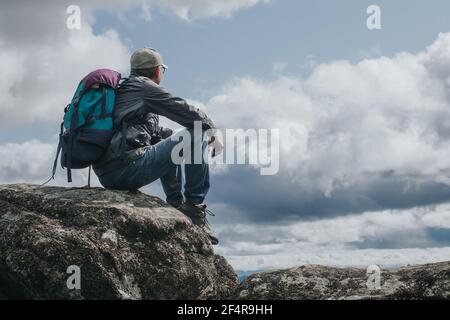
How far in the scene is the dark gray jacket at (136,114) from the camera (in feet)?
40.1

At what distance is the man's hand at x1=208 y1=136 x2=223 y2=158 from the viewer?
1282 centimetres

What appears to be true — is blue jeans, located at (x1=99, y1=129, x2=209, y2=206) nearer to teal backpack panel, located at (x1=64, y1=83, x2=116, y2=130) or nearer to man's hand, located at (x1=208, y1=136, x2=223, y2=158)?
man's hand, located at (x1=208, y1=136, x2=223, y2=158)

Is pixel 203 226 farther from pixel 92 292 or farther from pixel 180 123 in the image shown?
pixel 92 292

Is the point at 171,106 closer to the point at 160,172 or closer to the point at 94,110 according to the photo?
the point at 160,172

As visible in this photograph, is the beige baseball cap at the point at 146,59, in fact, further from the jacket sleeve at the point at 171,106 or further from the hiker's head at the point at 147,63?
the jacket sleeve at the point at 171,106

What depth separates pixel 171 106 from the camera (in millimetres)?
12297

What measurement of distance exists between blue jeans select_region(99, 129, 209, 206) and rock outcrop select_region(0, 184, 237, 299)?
292 millimetres

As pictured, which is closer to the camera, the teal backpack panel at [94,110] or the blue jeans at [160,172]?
the teal backpack panel at [94,110]

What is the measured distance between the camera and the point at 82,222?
449 inches

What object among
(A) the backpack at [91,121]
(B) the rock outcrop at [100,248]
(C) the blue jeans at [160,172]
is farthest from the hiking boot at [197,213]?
(A) the backpack at [91,121]

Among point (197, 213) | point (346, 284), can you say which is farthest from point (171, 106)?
point (346, 284)

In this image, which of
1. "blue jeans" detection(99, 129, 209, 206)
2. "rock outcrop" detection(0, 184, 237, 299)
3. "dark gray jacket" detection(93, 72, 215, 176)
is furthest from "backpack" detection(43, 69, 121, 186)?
"rock outcrop" detection(0, 184, 237, 299)

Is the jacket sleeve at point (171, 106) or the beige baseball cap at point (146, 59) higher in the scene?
the beige baseball cap at point (146, 59)
